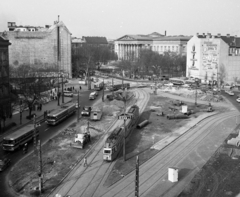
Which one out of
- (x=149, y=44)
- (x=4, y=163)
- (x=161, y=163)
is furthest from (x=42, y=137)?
(x=149, y=44)

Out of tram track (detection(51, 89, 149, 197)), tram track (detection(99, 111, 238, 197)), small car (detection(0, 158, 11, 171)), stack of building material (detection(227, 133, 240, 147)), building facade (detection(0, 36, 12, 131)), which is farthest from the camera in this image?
building facade (detection(0, 36, 12, 131))

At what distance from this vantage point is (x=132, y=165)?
26703 mm

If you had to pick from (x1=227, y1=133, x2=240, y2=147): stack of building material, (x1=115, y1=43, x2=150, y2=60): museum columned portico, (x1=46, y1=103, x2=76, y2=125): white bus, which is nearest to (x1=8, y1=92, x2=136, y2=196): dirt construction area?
(x1=46, y1=103, x2=76, y2=125): white bus

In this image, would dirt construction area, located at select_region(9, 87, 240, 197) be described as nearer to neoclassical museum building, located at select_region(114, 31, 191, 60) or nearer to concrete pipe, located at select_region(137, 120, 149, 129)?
concrete pipe, located at select_region(137, 120, 149, 129)

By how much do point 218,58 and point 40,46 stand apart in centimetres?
4185

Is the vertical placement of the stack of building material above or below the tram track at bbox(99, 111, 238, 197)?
above

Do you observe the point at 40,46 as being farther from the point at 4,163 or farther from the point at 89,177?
the point at 89,177

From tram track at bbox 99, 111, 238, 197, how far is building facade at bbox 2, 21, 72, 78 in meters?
50.3

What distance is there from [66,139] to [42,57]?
173 feet

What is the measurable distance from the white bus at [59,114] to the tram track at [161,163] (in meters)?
13.7

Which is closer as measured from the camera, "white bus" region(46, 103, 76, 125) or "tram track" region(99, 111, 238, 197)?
"tram track" region(99, 111, 238, 197)

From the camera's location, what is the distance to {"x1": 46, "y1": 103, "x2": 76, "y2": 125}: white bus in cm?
3828

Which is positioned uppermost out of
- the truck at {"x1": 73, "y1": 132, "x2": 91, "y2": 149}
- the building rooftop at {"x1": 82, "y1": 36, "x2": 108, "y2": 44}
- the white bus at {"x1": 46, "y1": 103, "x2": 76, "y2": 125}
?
the building rooftop at {"x1": 82, "y1": 36, "x2": 108, "y2": 44}

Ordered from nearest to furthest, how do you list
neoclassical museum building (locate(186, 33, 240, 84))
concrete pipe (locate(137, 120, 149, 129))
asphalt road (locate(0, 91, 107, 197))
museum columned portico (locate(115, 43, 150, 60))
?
asphalt road (locate(0, 91, 107, 197)), concrete pipe (locate(137, 120, 149, 129)), neoclassical museum building (locate(186, 33, 240, 84)), museum columned portico (locate(115, 43, 150, 60))
